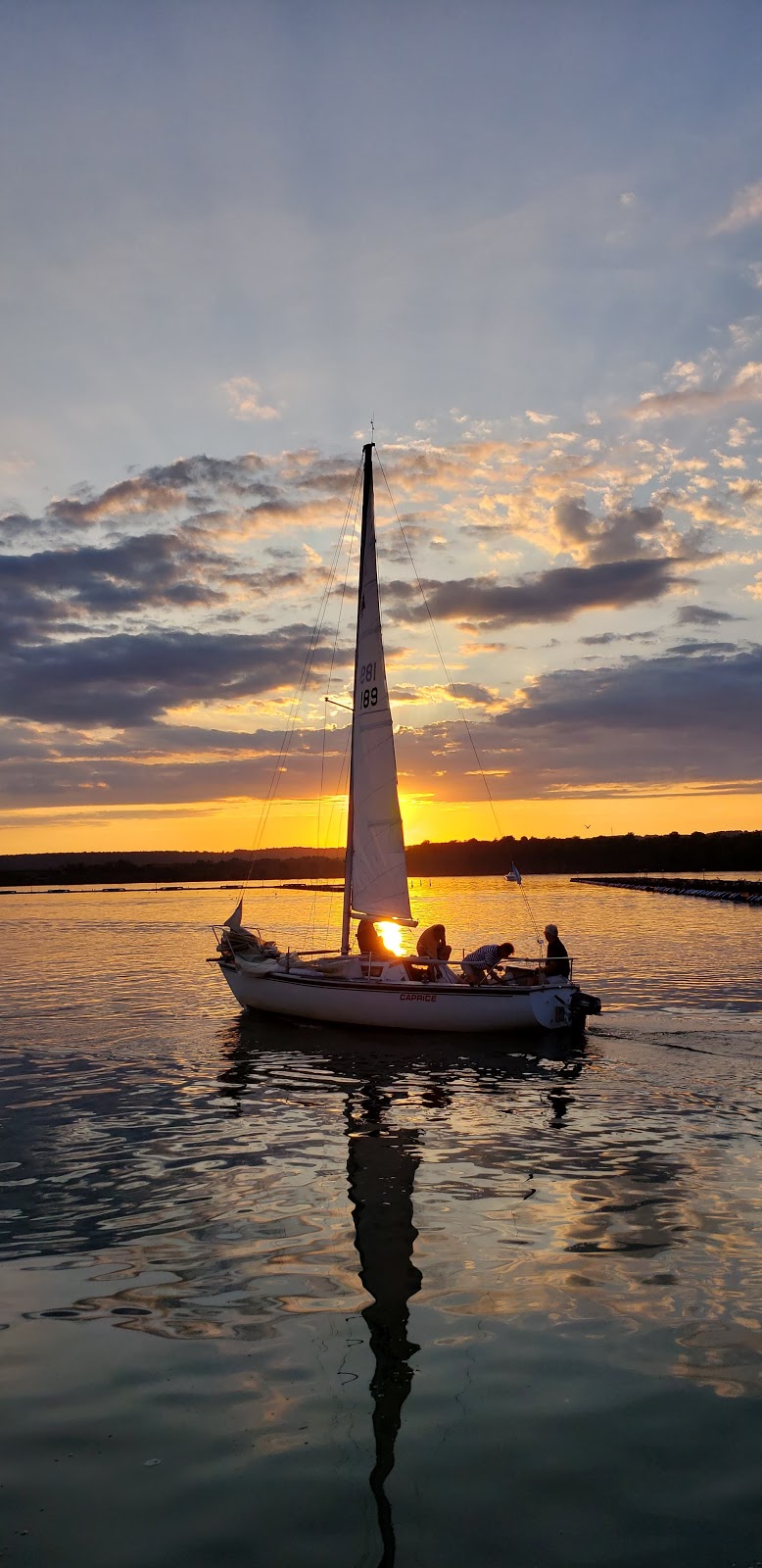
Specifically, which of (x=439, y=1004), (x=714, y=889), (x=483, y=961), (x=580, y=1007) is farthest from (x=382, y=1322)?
(x=714, y=889)

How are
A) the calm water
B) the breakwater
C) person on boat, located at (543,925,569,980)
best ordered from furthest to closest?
the breakwater
person on boat, located at (543,925,569,980)
the calm water

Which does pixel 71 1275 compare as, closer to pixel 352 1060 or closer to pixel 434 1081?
pixel 434 1081

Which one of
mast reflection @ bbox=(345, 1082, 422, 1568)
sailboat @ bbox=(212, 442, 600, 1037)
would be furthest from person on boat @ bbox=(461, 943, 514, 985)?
mast reflection @ bbox=(345, 1082, 422, 1568)

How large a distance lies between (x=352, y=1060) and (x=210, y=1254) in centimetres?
1437

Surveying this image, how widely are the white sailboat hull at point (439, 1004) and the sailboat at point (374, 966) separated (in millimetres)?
28

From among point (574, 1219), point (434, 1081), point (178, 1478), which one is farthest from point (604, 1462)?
point (434, 1081)

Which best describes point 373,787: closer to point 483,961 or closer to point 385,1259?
point 483,961

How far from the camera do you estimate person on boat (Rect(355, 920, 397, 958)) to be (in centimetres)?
2861

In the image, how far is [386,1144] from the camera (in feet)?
54.3

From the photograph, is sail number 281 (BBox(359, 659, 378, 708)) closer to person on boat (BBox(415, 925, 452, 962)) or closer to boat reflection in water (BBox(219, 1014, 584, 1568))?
person on boat (BBox(415, 925, 452, 962))

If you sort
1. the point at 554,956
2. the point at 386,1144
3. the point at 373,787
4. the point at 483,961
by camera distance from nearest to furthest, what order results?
the point at 386,1144, the point at 483,961, the point at 554,956, the point at 373,787

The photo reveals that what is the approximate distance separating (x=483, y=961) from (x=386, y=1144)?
11107mm

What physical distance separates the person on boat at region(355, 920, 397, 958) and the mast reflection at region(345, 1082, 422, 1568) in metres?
9.20

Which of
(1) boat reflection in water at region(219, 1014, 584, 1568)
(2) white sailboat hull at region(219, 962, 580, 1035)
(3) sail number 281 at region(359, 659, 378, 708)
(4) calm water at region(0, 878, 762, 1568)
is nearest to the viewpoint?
(4) calm water at region(0, 878, 762, 1568)
